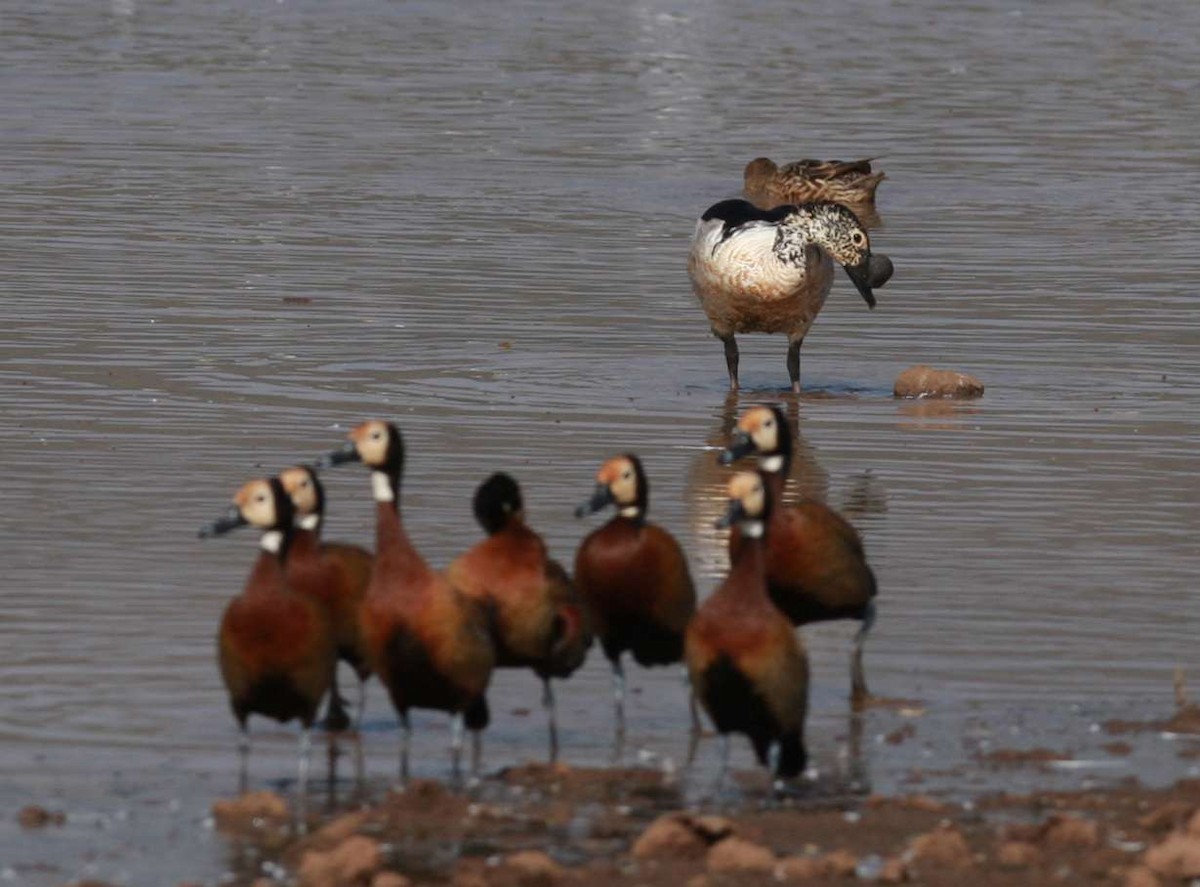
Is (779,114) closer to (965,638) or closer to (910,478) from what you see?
(910,478)

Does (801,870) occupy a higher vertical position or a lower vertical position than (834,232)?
lower

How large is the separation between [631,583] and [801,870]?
2176 mm

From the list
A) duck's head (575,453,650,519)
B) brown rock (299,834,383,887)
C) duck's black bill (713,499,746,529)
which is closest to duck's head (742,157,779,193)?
duck's head (575,453,650,519)

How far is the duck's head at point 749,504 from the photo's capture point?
29.3ft

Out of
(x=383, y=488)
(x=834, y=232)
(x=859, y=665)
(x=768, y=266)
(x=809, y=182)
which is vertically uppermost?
(x=809, y=182)

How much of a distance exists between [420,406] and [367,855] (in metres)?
8.15

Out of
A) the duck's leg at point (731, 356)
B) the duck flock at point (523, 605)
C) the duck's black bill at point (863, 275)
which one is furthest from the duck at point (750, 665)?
the duck's black bill at point (863, 275)

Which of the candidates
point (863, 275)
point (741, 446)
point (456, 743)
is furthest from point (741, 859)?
point (863, 275)

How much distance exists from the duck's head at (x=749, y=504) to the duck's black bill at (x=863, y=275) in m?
8.76

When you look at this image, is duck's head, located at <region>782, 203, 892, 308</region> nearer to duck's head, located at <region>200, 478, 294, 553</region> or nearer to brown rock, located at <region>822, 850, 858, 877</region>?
duck's head, located at <region>200, 478, 294, 553</region>

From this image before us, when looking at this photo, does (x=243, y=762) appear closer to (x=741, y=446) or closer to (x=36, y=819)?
(x=36, y=819)

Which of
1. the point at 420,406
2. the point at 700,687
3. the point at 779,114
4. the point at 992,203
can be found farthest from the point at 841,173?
the point at 700,687

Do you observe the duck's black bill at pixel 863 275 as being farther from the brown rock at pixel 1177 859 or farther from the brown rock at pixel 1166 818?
the brown rock at pixel 1177 859

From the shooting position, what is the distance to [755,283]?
17062 mm
